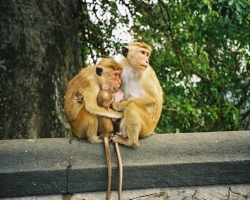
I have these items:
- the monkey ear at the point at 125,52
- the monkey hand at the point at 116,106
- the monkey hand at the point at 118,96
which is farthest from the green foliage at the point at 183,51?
the monkey hand at the point at 116,106

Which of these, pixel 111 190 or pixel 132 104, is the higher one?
pixel 132 104

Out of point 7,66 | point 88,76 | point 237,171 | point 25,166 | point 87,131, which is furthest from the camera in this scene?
point 7,66

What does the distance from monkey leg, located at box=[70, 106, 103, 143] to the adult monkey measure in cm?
20

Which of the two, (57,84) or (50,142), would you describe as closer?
(50,142)

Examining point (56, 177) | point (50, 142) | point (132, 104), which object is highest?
point (132, 104)

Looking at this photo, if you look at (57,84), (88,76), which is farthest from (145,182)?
(57,84)

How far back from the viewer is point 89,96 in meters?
3.75

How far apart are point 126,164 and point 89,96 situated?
2.77 feet

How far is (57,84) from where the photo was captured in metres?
5.43

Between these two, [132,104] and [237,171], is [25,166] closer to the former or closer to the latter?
[132,104]

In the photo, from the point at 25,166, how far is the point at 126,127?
0.95m

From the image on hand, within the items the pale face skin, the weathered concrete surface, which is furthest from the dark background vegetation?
the weathered concrete surface

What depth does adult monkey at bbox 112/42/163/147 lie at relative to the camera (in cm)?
348

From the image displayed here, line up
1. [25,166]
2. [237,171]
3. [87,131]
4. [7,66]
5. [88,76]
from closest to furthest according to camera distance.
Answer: [25,166] < [237,171] < [87,131] < [88,76] < [7,66]
